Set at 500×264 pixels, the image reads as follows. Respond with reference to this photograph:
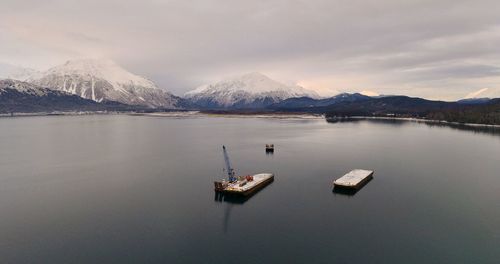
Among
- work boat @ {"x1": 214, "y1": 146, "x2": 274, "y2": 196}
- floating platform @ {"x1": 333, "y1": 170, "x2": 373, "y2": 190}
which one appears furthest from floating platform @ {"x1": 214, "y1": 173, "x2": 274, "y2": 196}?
floating platform @ {"x1": 333, "y1": 170, "x2": 373, "y2": 190}

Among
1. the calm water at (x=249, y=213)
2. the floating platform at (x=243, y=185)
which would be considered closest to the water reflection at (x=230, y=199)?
the calm water at (x=249, y=213)

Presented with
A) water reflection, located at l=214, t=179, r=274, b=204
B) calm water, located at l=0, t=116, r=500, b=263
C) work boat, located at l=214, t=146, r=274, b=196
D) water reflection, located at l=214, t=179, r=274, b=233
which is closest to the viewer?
calm water, located at l=0, t=116, r=500, b=263

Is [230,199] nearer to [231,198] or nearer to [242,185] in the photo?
[231,198]

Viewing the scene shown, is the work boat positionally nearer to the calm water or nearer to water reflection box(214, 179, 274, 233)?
water reflection box(214, 179, 274, 233)

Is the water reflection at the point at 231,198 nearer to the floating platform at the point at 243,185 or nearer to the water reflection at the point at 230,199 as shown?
the water reflection at the point at 230,199

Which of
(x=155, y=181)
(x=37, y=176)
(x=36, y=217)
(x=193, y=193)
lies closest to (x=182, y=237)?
(x=193, y=193)
